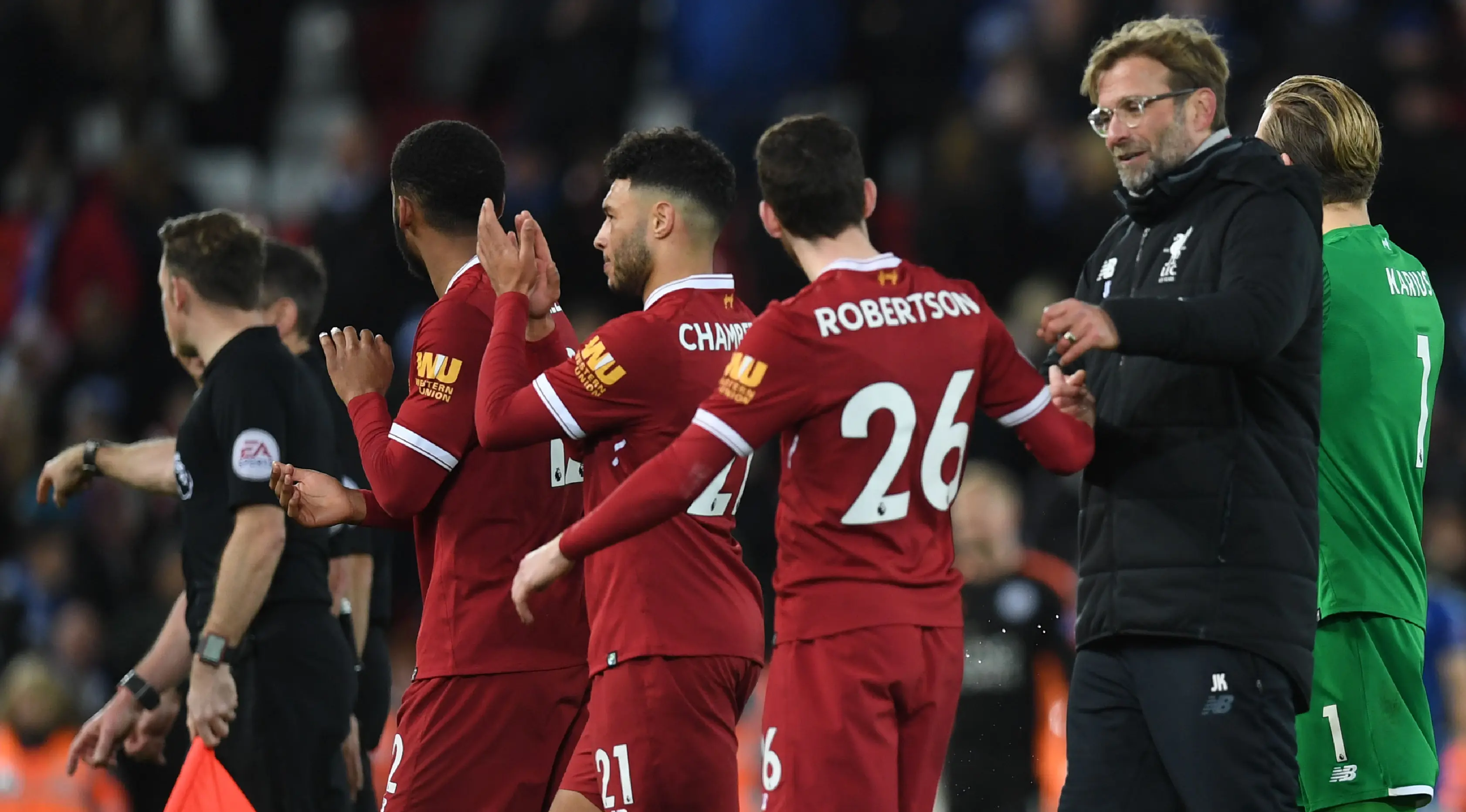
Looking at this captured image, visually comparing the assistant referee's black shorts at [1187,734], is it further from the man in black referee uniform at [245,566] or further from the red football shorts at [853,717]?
the man in black referee uniform at [245,566]

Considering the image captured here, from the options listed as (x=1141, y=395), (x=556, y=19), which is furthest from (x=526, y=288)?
(x=556, y=19)

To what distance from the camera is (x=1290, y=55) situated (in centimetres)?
1155

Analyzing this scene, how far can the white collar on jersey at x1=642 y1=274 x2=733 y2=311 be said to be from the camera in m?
5.24

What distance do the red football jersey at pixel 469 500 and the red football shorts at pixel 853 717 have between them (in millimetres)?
1075

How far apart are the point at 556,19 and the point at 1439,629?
24.3 feet

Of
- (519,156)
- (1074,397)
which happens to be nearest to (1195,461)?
(1074,397)

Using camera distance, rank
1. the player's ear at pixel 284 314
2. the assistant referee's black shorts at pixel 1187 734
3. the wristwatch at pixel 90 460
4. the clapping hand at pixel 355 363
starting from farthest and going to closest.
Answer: the player's ear at pixel 284 314
the wristwatch at pixel 90 460
the clapping hand at pixel 355 363
the assistant referee's black shorts at pixel 1187 734

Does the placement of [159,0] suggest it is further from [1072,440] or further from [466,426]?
[1072,440]

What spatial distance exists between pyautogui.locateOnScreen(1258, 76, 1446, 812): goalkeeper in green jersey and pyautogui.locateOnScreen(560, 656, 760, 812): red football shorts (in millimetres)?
1576

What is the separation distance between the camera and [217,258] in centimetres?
664

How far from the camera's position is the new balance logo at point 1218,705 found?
180 inches

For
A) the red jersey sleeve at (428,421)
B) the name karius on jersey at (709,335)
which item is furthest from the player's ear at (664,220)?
the red jersey sleeve at (428,421)

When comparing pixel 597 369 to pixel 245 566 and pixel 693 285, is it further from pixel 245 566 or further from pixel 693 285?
pixel 245 566

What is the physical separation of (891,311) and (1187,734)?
47.9 inches
